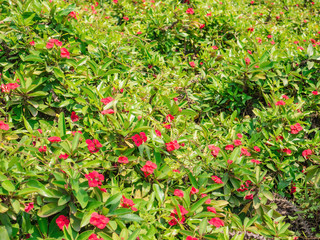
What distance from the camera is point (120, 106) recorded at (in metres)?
2.37

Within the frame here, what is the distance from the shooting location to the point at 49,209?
1.69m

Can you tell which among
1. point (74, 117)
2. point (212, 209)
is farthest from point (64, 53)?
point (212, 209)

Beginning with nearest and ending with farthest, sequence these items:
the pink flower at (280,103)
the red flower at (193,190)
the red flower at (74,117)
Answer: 1. the red flower at (193,190)
2. the red flower at (74,117)
3. the pink flower at (280,103)

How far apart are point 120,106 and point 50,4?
4.63 feet

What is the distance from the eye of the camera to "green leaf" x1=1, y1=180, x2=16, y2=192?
1553 millimetres


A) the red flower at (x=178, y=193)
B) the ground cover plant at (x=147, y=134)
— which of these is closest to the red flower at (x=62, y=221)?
the ground cover plant at (x=147, y=134)

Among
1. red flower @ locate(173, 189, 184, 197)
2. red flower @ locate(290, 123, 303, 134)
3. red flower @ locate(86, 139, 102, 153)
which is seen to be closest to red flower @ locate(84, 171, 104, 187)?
red flower @ locate(86, 139, 102, 153)

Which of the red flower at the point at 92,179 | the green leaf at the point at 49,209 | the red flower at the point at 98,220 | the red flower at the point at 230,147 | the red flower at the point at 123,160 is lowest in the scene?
the red flower at the point at 230,147

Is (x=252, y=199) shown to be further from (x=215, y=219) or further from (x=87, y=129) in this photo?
(x=87, y=129)

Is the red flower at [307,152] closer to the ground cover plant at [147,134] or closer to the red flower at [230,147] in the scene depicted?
the ground cover plant at [147,134]

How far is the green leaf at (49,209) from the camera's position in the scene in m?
1.67

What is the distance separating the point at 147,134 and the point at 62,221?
89 cm

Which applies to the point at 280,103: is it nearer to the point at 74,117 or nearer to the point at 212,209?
the point at 212,209

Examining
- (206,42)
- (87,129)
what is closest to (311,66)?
(206,42)
